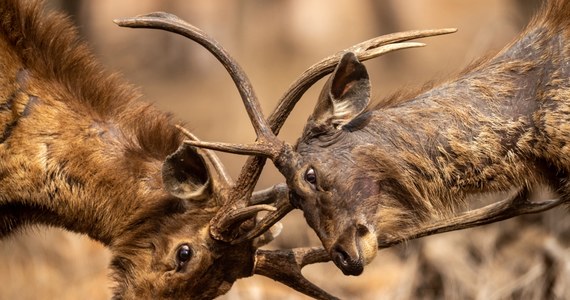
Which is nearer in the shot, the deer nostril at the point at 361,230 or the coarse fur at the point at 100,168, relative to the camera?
the deer nostril at the point at 361,230

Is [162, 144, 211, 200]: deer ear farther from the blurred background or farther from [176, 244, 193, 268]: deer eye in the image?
the blurred background

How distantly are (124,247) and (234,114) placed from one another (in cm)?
874

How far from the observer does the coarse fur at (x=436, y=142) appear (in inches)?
241

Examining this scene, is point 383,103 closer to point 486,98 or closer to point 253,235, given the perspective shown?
point 486,98

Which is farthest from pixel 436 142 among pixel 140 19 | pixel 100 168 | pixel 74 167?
pixel 74 167

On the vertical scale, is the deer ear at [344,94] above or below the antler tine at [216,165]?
above

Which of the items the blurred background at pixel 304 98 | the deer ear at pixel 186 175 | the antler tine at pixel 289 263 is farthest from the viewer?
the blurred background at pixel 304 98

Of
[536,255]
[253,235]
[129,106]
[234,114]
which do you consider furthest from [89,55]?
[234,114]

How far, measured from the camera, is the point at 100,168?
6.55 m

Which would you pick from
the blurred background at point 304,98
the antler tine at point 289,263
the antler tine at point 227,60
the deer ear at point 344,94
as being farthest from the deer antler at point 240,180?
the blurred background at point 304,98

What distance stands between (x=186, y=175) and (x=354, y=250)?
1.08 m

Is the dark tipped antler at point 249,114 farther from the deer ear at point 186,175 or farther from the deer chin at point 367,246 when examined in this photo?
the deer chin at point 367,246

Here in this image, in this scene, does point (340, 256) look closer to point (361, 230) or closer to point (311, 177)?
point (361, 230)

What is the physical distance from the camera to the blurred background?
9242 mm
